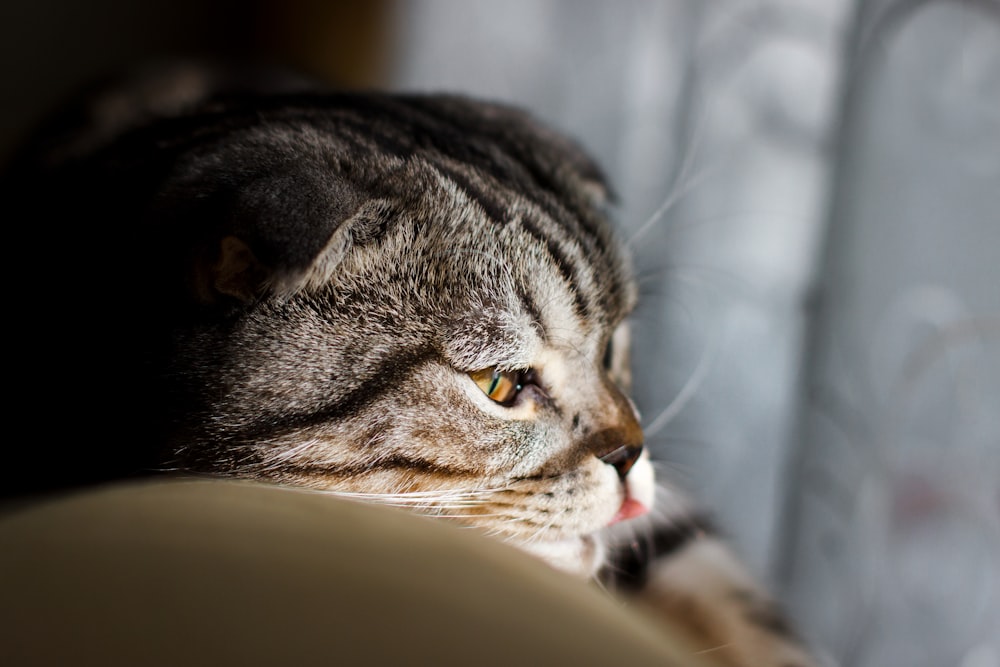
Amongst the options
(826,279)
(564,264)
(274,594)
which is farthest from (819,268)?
(274,594)

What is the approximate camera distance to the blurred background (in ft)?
2.38

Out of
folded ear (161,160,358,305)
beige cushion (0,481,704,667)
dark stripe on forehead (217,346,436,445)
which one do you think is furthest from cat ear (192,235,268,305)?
beige cushion (0,481,704,667)

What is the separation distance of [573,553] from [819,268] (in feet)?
1.88

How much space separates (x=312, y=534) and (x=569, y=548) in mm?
382

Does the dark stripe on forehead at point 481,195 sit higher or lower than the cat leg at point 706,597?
higher

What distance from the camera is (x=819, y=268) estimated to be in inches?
38.4

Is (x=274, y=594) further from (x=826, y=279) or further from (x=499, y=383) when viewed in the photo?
(x=826, y=279)

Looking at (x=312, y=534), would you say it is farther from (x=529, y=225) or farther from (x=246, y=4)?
(x=246, y=4)

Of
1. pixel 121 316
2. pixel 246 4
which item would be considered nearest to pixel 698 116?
pixel 121 316

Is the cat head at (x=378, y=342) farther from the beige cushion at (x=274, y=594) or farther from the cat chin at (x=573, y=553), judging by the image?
the beige cushion at (x=274, y=594)

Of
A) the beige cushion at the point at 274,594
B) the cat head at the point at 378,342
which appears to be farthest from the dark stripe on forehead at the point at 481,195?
the beige cushion at the point at 274,594

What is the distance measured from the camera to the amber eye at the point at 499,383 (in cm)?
62

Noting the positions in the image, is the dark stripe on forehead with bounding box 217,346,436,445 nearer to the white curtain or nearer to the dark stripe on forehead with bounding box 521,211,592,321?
the dark stripe on forehead with bounding box 521,211,592,321

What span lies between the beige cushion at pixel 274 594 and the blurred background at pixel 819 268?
1.88ft
